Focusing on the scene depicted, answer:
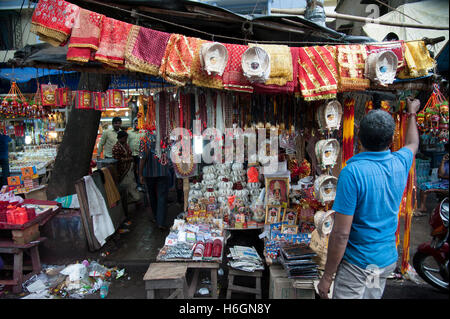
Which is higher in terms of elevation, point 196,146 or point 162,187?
point 196,146

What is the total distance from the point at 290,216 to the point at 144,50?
2609mm

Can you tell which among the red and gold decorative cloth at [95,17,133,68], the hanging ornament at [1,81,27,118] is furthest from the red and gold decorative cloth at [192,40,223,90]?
the hanging ornament at [1,81,27,118]

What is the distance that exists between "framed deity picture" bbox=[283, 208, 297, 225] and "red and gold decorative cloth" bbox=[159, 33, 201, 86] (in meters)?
2.19

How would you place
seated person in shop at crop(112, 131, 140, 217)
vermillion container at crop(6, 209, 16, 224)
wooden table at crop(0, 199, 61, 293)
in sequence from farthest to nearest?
seated person in shop at crop(112, 131, 140, 217) < vermillion container at crop(6, 209, 16, 224) < wooden table at crop(0, 199, 61, 293)

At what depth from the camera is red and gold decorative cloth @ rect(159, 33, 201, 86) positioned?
7.65ft

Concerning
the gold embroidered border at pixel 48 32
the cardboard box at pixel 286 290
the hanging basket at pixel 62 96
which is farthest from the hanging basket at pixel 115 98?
the cardboard box at pixel 286 290

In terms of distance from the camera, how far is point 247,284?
3.51 m

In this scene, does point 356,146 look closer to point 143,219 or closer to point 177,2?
point 177,2

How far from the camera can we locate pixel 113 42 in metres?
2.25

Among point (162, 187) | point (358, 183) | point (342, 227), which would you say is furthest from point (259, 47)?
point (162, 187)

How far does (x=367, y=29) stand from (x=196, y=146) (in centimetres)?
528

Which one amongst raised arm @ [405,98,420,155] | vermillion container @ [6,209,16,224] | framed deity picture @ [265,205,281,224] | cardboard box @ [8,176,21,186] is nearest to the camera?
raised arm @ [405,98,420,155]

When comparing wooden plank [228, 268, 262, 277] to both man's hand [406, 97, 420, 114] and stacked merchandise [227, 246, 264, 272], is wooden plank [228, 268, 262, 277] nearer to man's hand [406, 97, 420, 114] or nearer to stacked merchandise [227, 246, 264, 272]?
stacked merchandise [227, 246, 264, 272]

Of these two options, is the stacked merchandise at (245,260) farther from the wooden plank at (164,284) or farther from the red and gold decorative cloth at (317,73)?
the red and gold decorative cloth at (317,73)
